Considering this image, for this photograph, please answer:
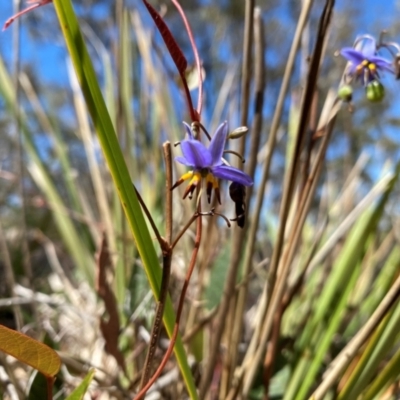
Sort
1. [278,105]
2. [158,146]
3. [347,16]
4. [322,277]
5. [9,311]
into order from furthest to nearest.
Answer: [347,16]
[9,311]
[158,146]
[322,277]
[278,105]

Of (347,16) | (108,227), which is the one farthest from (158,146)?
(347,16)

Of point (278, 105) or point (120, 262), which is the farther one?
point (120, 262)

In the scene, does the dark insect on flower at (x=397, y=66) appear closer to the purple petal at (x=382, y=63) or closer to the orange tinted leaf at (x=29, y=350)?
the purple petal at (x=382, y=63)

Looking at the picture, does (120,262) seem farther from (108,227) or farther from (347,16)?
(347,16)

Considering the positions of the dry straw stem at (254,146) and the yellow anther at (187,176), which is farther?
the dry straw stem at (254,146)

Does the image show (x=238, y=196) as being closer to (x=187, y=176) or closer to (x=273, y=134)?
(x=187, y=176)

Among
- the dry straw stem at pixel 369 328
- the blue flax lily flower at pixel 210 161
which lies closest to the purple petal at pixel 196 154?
the blue flax lily flower at pixel 210 161
